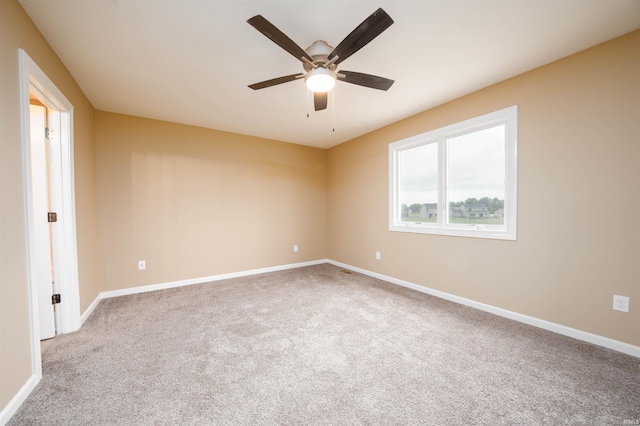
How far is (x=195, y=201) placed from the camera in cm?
392

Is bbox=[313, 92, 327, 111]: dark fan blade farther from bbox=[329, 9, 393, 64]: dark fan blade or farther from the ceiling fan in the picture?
bbox=[329, 9, 393, 64]: dark fan blade

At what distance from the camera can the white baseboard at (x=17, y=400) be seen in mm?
1317

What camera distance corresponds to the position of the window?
2641 millimetres

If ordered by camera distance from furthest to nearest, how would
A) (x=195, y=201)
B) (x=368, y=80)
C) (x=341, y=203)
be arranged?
(x=341, y=203), (x=195, y=201), (x=368, y=80)

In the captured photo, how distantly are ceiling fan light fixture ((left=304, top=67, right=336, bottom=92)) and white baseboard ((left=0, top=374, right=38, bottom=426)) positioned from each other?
273cm

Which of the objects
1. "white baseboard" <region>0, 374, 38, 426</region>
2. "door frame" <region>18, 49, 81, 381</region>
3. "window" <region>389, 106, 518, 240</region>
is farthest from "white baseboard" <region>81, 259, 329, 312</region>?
"window" <region>389, 106, 518, 240</region>

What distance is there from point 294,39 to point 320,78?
425 mm

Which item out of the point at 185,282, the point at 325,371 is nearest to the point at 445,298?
the point at 325,371

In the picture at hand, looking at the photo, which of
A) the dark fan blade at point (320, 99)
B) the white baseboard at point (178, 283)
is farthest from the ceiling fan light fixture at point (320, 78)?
the white baseboard at point (178, 283)

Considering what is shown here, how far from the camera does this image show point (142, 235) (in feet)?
11.6

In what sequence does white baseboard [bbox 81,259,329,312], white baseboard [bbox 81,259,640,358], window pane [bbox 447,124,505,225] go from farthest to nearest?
white baseboard [bbox 81,259,329,312] → window pane [bbox 447,124,505,225] → white baseboard [bbox 81,259,640,358]

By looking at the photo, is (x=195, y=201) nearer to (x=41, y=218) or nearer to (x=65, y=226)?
(x=65, y=226)

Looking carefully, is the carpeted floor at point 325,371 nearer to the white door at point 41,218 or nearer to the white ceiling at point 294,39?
the white door at point 41,218

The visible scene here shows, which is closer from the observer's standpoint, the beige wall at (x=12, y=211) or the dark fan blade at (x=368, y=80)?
the beige wall at (x=12, y=211)
